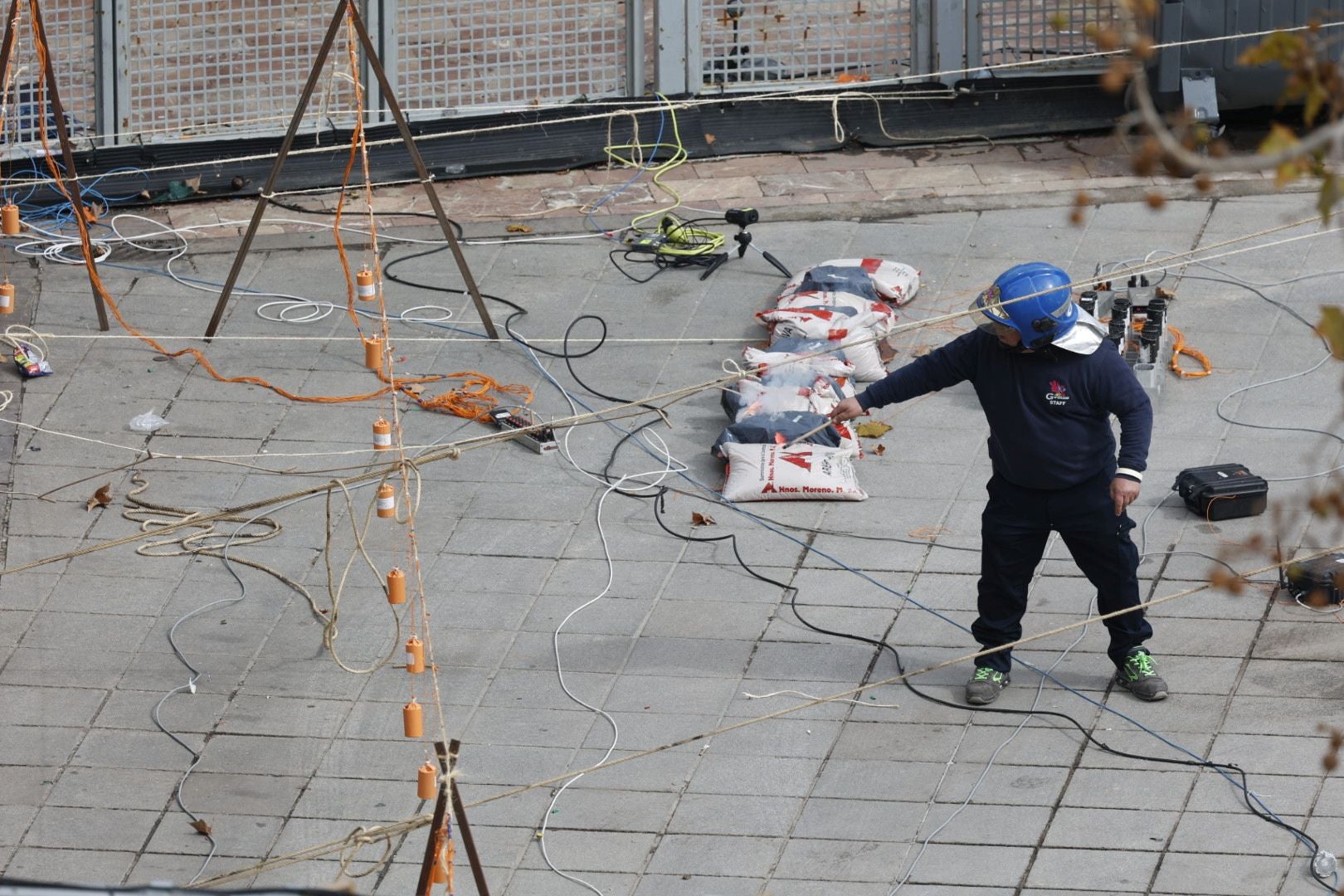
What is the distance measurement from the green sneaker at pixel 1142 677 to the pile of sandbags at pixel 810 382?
5.26 ft

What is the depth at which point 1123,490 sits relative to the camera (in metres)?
6.80

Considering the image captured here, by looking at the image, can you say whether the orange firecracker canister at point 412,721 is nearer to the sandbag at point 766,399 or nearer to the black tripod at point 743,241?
the sandbag at point 766,399

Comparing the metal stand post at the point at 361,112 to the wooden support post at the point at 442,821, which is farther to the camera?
the metal stand post at the point at 361,112

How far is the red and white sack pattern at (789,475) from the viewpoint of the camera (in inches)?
346

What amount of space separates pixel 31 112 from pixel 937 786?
7804 mm

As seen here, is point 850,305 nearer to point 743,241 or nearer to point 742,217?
point 743,241

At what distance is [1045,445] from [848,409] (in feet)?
2.50

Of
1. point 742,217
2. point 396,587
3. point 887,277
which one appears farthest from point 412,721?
point 742,217

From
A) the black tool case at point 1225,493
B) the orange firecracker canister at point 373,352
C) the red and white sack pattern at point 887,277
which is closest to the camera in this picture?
the black tool case at point 1225,493

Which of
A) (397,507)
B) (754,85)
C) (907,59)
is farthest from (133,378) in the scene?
(907,59)

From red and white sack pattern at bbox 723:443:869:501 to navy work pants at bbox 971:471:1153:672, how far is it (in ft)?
5.04

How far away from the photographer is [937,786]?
22.4 feet

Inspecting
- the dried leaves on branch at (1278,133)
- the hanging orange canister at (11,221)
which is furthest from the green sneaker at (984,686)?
the hanging orange canister at (11,221)

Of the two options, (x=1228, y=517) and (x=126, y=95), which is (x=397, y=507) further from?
(x=126, y=95)
